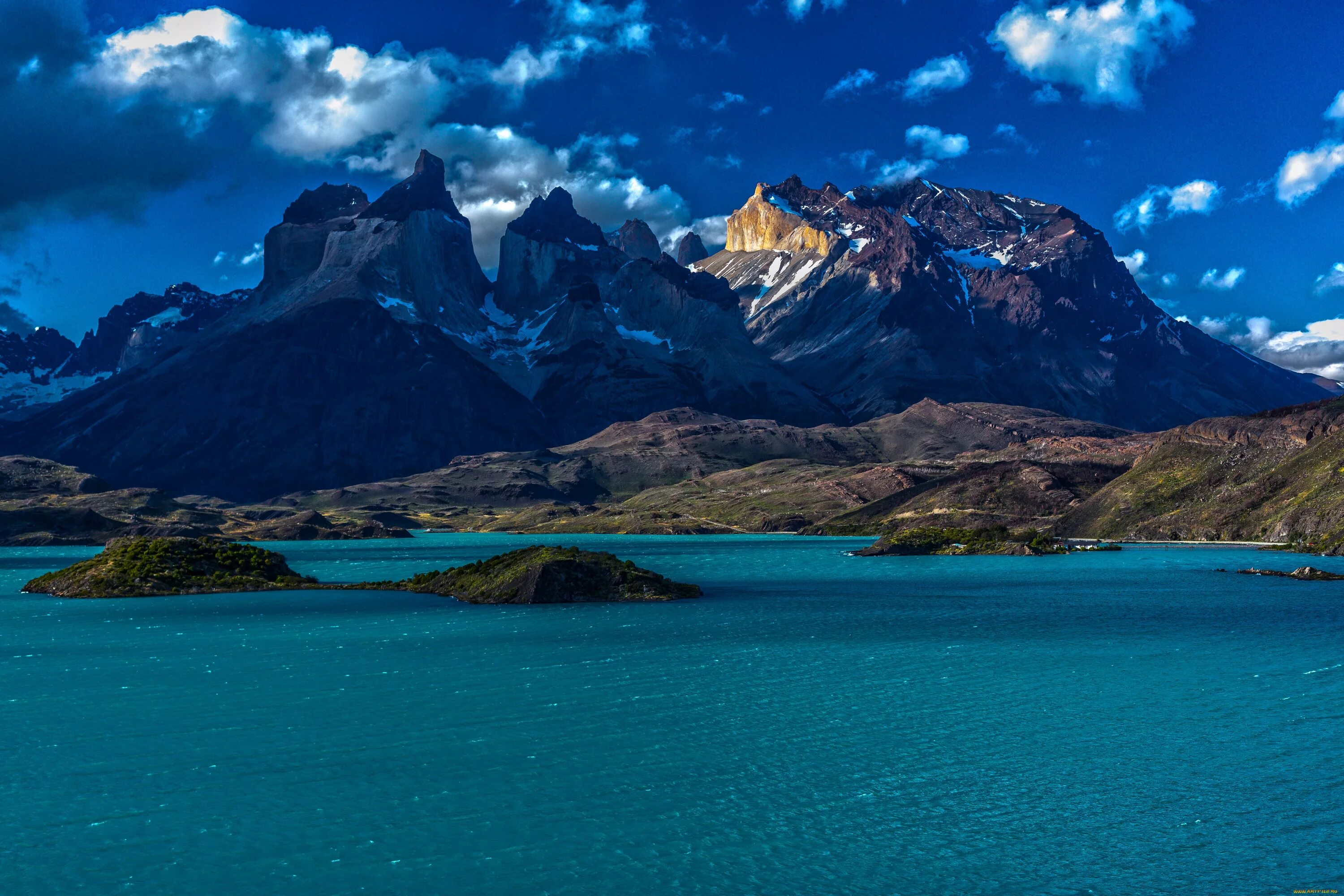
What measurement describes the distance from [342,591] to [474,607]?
3389 cm

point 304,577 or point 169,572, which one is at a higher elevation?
point 169,572

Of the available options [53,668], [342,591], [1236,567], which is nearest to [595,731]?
[53,668]

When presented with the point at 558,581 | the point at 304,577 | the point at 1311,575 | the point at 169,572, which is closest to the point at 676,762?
the point at 558,581

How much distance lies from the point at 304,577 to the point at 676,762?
119721mm

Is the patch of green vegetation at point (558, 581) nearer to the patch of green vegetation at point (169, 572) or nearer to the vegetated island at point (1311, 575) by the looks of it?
the patch of green vegetation at point (169, 572)

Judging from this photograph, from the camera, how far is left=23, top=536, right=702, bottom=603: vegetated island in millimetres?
118875

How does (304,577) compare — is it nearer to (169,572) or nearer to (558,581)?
(169,572)

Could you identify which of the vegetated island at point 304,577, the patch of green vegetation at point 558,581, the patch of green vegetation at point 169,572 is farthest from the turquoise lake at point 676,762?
the patch of green vegetation at point 169,572

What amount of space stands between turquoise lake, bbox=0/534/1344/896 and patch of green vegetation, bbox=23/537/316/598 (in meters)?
43.9

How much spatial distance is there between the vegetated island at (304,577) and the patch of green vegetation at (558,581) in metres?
0.11

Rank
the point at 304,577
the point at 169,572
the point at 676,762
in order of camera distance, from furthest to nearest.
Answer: the point at 304,577 < the point at 169,572 < the point at 676,762

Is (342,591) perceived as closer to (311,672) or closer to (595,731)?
(311,672)

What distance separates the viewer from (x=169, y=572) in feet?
444

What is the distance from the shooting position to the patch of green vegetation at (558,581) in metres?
117
